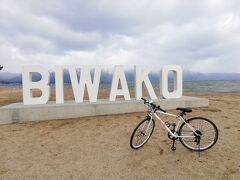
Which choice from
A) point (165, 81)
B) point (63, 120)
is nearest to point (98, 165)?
point (63, 120)

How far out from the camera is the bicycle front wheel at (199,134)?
4.90 m

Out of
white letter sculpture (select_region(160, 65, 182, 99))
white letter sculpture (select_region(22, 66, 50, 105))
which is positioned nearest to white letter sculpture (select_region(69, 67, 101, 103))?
white letter sculpture (select_region(22, 66, 50, 105))

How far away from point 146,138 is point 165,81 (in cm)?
546

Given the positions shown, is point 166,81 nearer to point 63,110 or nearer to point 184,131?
point 63,110

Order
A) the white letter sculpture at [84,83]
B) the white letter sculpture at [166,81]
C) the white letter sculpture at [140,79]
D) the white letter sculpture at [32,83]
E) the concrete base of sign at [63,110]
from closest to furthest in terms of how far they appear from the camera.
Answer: the concrete base of sign at [63,110], the white letter sculpture at [32,83], the white letter sculpture at [84,83], the white letter sculpture at [140,79], the white letter sculpture at [166,81]

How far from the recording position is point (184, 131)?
501 centimetres

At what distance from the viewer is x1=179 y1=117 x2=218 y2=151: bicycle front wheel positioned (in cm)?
490

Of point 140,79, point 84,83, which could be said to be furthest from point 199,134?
point 84,83

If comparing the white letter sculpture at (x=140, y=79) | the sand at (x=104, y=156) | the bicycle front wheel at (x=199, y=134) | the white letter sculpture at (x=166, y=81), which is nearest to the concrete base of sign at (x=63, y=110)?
the white letter sculpture at (x=140, y=79)

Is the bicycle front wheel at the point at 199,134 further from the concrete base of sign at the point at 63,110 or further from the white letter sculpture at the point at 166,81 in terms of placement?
the white letter sculpture at the point at 166,81

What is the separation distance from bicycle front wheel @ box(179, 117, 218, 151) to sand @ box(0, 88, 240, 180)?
173 millimetres

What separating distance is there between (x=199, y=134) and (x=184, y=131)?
33 cm

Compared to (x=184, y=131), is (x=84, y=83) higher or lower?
higher

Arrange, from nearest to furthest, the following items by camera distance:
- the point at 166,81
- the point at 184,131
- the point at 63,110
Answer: the point at 184,131 < the point at 63,110 < the point at 166,81
